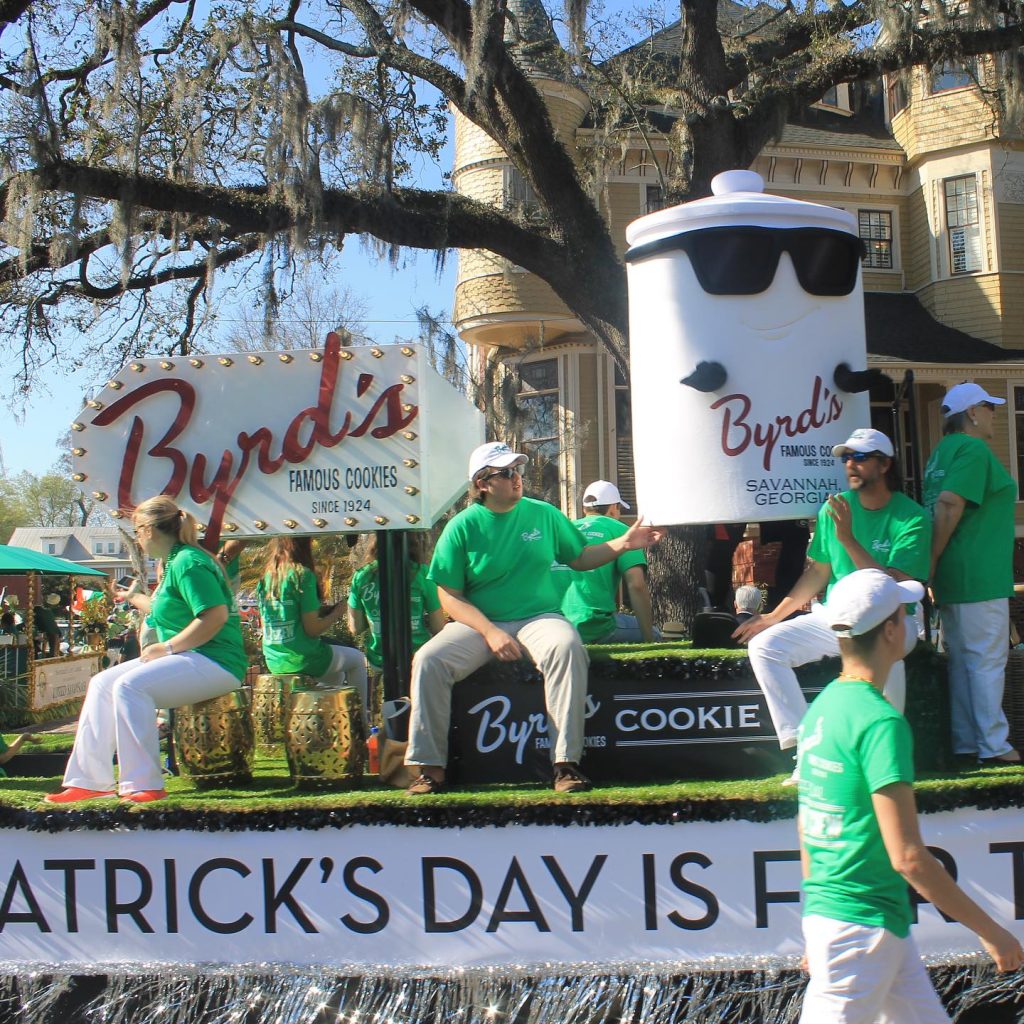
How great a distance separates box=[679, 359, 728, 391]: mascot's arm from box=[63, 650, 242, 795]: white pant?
2427mm

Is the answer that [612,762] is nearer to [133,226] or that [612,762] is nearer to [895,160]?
[133,226]

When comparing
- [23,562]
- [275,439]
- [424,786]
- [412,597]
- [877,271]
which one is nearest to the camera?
[424,786]

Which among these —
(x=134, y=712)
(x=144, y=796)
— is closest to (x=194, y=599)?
(x=134, y=712)

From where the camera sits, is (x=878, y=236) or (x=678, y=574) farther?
(x=878, y=236)

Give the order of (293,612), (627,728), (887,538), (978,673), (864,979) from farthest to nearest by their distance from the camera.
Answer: (293,612)
(627,728)
(978,673)
(887,538)
(864,979)

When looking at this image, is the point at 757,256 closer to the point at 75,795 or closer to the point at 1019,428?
the point at 75,795

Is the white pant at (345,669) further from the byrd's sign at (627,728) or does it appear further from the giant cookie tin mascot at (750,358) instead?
the giant cookie tin mascot at (750,358)

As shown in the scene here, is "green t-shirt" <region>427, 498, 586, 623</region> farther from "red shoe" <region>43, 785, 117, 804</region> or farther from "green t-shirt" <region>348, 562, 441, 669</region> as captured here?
"red shoe" <region>43, 785, 117, 804</region>

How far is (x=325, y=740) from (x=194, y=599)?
Answer: 2.87ft

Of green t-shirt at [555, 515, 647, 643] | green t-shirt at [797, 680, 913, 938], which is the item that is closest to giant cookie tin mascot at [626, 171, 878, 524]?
green t-shirt at [555, 515, 647, 643]

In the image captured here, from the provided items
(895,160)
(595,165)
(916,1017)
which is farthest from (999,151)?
(916,1017)

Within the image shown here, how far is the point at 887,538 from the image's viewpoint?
459 centimetres

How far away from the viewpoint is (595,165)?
1164 cm

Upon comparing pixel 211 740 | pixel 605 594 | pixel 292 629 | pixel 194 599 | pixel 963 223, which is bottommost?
pixel 211 740
